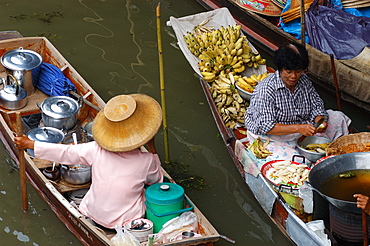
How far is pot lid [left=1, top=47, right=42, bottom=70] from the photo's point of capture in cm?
626

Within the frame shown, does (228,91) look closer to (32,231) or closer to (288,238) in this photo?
(288,238)

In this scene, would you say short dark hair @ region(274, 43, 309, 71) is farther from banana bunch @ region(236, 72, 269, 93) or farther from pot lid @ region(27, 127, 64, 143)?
pot lid @ region(27, 127, 64, 143)

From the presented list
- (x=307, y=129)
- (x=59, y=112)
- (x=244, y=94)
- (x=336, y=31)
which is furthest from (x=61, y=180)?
(x=336, y=31)

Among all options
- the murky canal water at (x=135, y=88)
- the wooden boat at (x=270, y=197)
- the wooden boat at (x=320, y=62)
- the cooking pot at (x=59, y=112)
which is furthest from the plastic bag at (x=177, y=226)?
the wooden boat at (x=320, y=62)

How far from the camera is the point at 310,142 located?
5.50 metres

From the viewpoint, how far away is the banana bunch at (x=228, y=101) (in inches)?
239

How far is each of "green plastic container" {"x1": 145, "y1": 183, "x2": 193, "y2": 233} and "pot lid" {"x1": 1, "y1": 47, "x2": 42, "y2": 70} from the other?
2624 mm

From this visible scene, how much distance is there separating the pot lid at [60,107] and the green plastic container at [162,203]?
1684 mm

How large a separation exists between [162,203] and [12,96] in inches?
104

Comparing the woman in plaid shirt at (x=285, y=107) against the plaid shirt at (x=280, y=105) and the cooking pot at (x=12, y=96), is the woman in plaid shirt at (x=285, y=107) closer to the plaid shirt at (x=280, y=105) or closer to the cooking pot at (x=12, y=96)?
Result: the plaid shirt at (x=280, y=105)

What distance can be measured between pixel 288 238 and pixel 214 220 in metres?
0.86

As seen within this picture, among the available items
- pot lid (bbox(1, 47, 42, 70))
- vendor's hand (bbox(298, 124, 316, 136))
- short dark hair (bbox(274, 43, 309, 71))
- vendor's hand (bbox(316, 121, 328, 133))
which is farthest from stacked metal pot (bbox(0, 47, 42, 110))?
vendor's hand (bbox(316, 121, 328, 133))

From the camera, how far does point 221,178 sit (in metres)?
5.97

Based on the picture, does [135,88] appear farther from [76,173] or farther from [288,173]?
[288,173]
